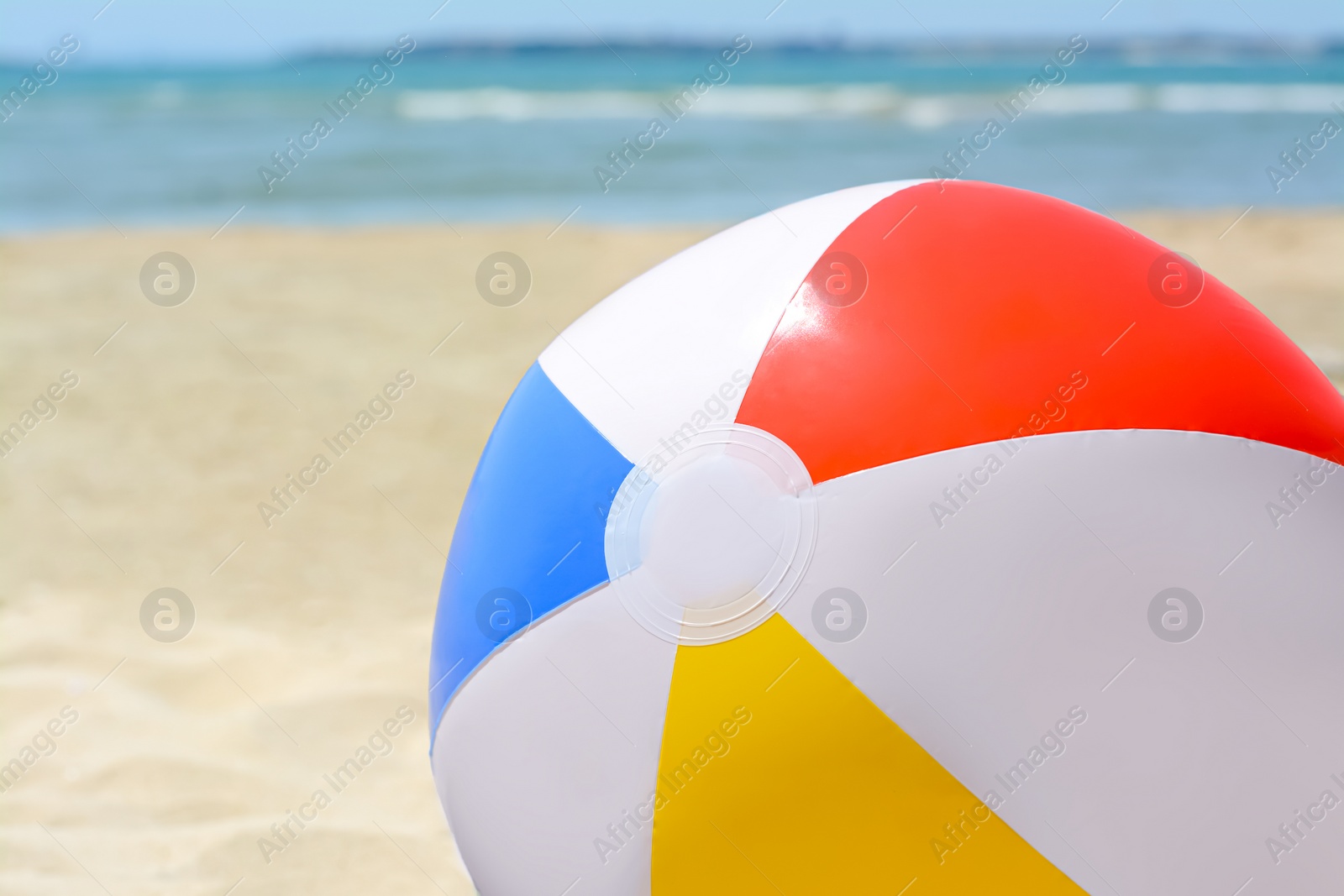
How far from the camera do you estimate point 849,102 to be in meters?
19.8

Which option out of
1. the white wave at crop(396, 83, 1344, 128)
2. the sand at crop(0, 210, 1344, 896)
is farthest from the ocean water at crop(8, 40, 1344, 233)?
the sand at crop(0, 210, 1344, 896)

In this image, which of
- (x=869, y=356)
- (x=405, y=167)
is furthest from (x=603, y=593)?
(x=405, y=167)

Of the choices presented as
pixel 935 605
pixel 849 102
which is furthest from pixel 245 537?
pixel 849 102

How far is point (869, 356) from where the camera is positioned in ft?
6.17

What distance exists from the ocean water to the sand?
2.69 metres

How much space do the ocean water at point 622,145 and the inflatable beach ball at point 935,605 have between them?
8358 millimetres

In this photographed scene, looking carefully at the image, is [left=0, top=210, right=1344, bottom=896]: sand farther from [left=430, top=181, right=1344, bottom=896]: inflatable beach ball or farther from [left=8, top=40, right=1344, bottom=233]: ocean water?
[left=8, top=40, right=1344, bottom=233]: ocean water

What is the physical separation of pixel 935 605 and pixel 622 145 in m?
13.5

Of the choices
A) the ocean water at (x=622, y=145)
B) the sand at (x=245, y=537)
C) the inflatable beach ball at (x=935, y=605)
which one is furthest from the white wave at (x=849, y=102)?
the inflatable beach ball at (x=935, y=605)

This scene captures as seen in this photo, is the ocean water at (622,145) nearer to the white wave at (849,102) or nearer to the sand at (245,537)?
the white wave at (849,102)

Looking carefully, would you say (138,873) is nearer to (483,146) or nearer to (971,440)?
(971,440)

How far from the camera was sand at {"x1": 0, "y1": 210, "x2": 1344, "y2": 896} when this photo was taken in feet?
9.53

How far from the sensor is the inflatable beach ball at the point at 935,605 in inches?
69.2

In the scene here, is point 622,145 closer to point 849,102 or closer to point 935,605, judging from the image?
point 849,102
